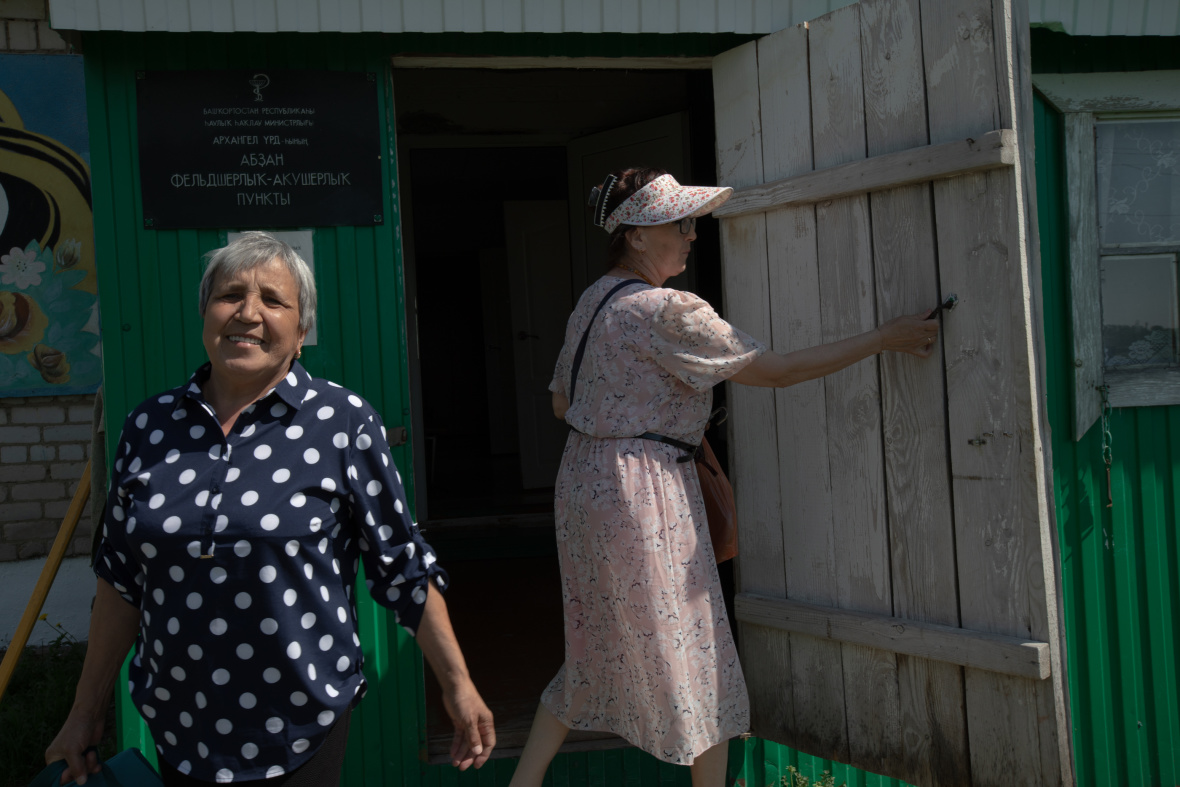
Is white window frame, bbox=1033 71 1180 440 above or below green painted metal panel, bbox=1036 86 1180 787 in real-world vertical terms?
above

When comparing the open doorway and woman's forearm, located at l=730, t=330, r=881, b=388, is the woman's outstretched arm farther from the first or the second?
the open doorway

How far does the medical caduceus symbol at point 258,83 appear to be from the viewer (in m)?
2.87

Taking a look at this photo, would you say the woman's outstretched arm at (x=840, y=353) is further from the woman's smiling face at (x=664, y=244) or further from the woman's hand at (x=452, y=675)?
the woman's hand at (x=452, y=675)

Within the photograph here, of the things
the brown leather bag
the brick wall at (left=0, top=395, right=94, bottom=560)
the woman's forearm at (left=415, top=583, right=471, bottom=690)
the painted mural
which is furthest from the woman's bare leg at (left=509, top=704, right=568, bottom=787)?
the painted mural

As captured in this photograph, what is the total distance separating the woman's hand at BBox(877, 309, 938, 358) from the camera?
2490mm

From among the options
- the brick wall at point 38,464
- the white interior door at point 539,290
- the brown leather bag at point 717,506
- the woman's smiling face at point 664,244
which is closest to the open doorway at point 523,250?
the white interior door at point 539,290

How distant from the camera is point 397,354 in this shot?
2.99m

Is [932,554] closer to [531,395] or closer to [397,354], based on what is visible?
[397,354]

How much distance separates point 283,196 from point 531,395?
470 cm

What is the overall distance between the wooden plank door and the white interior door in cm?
460

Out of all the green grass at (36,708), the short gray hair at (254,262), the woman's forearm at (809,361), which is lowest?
the green grass at (36,708)

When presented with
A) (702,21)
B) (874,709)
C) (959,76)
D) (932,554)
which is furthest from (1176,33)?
(874,709)

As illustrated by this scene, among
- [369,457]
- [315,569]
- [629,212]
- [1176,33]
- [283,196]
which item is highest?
[1176,33]

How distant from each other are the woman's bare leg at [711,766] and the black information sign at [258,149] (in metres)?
1.93
